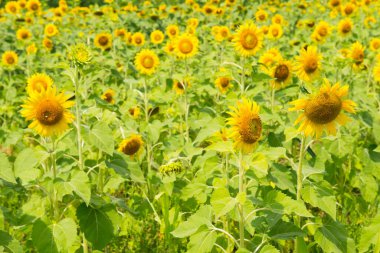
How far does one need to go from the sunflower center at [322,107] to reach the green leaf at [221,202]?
0.61m

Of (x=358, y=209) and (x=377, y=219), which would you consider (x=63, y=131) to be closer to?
(x=377, y=219)

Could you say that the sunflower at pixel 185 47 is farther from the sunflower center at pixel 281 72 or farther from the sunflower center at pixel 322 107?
the sunflower center at pixel 322 107

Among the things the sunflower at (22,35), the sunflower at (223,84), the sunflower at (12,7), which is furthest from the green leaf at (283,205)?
the sunflower at (12,7)

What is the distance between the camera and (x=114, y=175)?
2.98m

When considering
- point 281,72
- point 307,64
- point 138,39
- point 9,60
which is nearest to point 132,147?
point 281,72

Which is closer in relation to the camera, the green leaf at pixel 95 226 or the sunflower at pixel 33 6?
the green leaf at pixel 95 226

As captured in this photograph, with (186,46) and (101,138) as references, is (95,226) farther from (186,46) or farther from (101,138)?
(186,46)

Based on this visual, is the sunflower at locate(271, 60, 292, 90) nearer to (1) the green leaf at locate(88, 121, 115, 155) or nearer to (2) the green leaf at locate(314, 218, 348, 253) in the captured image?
(2) the green leaf at locate(314, 218, 348, 253)

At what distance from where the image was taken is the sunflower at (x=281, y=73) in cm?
395

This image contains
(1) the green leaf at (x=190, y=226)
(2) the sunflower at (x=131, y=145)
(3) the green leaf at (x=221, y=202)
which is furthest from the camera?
(2) the sunflower at (x=131, y=145)

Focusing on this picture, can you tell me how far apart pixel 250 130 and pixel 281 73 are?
6.14 feet

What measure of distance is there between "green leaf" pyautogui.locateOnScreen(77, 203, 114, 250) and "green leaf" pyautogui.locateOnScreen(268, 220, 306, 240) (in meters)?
0.91

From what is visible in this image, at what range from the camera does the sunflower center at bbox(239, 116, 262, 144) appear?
2.23 meters

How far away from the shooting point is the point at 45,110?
8.21 feet
